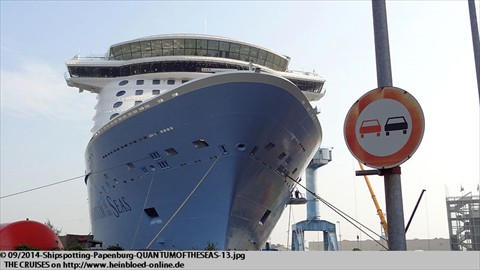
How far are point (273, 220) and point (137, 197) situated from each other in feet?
21.7

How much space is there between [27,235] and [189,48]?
20650 mm

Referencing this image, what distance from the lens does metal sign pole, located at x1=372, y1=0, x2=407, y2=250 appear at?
5.14 metres

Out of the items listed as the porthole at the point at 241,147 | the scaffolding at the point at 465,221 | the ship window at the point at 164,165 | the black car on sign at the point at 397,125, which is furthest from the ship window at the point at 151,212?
the scaffolding at the point at 465,221

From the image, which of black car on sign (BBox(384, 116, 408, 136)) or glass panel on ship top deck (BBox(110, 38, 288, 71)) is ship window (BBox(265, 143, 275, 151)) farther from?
black car on sign (BBox(384, 116, 408, 136))

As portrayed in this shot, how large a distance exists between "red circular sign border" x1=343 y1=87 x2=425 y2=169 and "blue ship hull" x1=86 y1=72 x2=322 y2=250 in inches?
482

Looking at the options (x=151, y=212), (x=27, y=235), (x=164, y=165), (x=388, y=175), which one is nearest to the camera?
(x=388, y=175)

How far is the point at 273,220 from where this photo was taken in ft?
73.6

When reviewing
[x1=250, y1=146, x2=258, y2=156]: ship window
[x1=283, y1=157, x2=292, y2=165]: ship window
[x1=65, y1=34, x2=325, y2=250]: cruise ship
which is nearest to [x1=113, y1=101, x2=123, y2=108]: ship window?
[x1=65, y1=34, x2=325, y2=250]: cruise ship

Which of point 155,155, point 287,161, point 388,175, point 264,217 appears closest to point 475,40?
point 388,175

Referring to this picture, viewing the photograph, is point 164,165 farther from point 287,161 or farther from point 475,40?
point 475,40

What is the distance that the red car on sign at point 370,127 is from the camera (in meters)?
5.33

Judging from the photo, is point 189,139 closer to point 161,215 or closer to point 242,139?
point 242,139

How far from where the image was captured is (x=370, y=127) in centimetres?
537

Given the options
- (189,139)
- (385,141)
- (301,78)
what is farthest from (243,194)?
(301,78)
